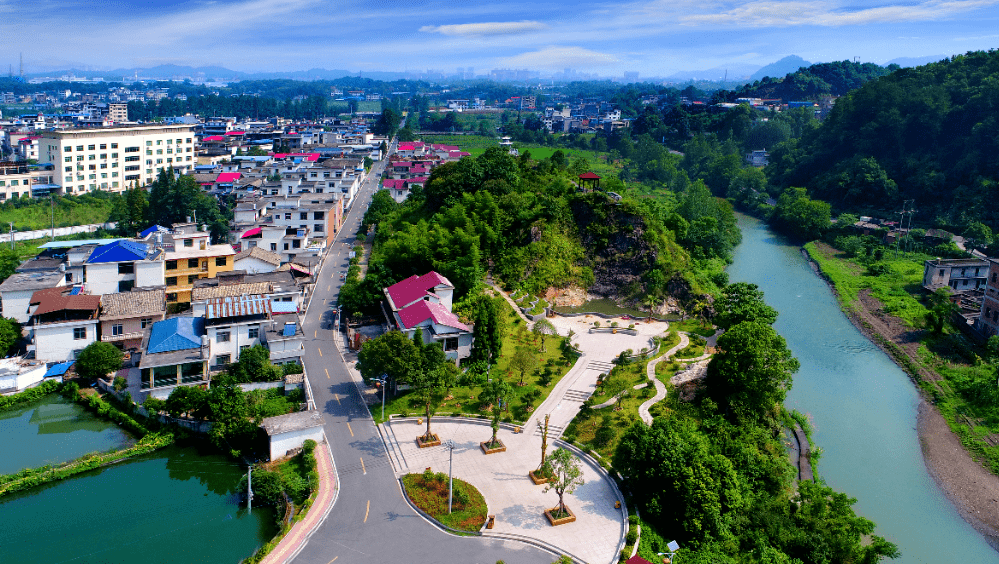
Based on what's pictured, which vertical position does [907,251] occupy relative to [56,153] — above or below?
below

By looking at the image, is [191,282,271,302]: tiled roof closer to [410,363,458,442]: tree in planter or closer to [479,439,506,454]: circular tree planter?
[410,363,458,442]: tree in planter

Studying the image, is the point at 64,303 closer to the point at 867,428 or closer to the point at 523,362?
the point at 523,362

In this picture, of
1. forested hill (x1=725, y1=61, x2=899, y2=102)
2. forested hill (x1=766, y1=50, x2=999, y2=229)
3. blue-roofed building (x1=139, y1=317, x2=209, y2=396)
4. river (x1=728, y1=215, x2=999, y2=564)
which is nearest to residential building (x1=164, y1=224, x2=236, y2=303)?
blue-roofed building (x1=139, y1=317, x2=209, y2=396)

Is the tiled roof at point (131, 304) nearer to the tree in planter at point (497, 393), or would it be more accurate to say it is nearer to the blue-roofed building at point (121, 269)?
the blue-roofed building at point (121, 269)

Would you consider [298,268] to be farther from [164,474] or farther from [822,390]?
[822,390]

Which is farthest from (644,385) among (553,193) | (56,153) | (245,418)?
(56,153)

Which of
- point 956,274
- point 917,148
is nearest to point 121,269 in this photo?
point 956,274
